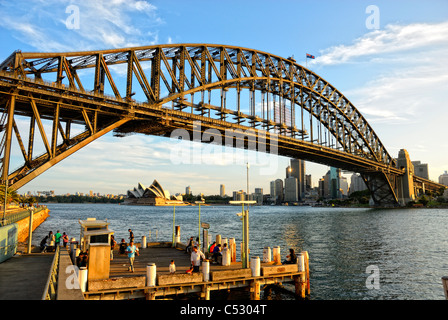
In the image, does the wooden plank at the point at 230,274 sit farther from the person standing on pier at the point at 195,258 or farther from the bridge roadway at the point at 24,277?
the bridge roadway at the point at 24,277

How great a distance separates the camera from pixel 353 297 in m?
21.0

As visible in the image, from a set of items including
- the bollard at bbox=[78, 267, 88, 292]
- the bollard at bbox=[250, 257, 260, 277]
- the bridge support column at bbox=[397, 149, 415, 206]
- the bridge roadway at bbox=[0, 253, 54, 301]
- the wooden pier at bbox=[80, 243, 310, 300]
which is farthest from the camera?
the bridge support column at bbox=[397, 149, 415, 206]

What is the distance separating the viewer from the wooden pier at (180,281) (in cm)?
A: 1420

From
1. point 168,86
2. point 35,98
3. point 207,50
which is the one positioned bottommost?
point 35,98

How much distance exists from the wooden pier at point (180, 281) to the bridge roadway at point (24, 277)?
2.17 metres

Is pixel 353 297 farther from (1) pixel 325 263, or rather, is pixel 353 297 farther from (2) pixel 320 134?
(2) pixel 320 134

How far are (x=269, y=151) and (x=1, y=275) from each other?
251ft

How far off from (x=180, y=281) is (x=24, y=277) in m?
6.43

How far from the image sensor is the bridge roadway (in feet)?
35.7

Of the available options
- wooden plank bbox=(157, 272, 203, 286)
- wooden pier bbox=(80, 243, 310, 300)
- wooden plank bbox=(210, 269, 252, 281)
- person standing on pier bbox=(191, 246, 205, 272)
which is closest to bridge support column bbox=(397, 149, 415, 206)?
wooden pier bbox=(80, 243, 310, 300)

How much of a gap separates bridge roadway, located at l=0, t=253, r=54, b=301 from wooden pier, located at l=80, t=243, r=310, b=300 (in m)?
2.17

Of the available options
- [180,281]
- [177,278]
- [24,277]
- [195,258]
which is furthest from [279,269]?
[24,277]

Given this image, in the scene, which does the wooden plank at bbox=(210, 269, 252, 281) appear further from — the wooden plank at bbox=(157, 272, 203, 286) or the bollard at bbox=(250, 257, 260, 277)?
the wooden plank at bbox=(157, 272, 203, 286)
